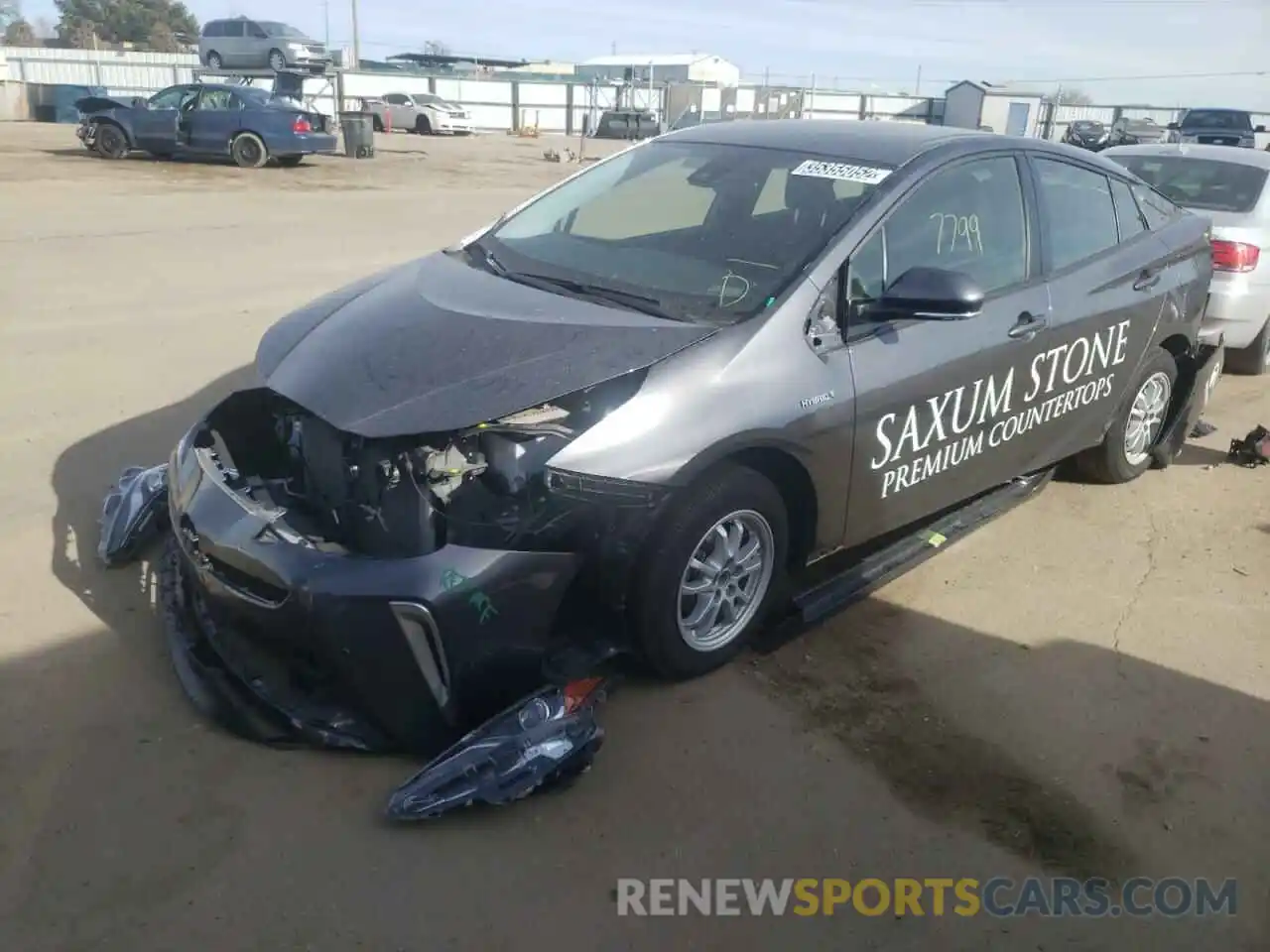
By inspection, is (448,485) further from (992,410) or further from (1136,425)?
(1136,425)

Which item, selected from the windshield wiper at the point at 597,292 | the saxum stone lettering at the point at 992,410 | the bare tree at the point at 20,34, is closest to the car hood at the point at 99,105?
the windshield wiper at the point at 597,292

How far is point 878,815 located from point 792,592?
1162 millimetres

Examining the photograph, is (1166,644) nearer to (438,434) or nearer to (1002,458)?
(1002,458)

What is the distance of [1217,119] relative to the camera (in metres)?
28.4

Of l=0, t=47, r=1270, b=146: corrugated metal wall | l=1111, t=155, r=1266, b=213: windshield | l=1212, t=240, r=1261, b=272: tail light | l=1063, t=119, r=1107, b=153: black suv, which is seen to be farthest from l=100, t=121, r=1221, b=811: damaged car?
l=0, t=47, r=1270, b=146: corrugated metal wall

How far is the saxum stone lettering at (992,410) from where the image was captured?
3.83 m

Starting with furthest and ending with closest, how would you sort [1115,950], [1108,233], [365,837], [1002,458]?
1. [1108,233]
2. [1002,458]
3. [365,837]
4. [1115,950]

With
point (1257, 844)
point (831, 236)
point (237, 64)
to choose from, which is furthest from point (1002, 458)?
point (237, 64)

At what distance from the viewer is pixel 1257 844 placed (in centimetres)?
296

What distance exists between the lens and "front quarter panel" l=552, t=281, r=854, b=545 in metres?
3.04

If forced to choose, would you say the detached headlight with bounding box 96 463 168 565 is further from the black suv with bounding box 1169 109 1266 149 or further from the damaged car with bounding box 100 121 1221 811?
the black suv with bounding box 1169 109 1266 149


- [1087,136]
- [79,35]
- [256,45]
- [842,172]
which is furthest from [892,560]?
[79,35]

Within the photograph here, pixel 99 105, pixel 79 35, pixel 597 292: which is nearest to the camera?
pixel 597 292

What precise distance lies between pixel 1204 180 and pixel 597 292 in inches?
250
